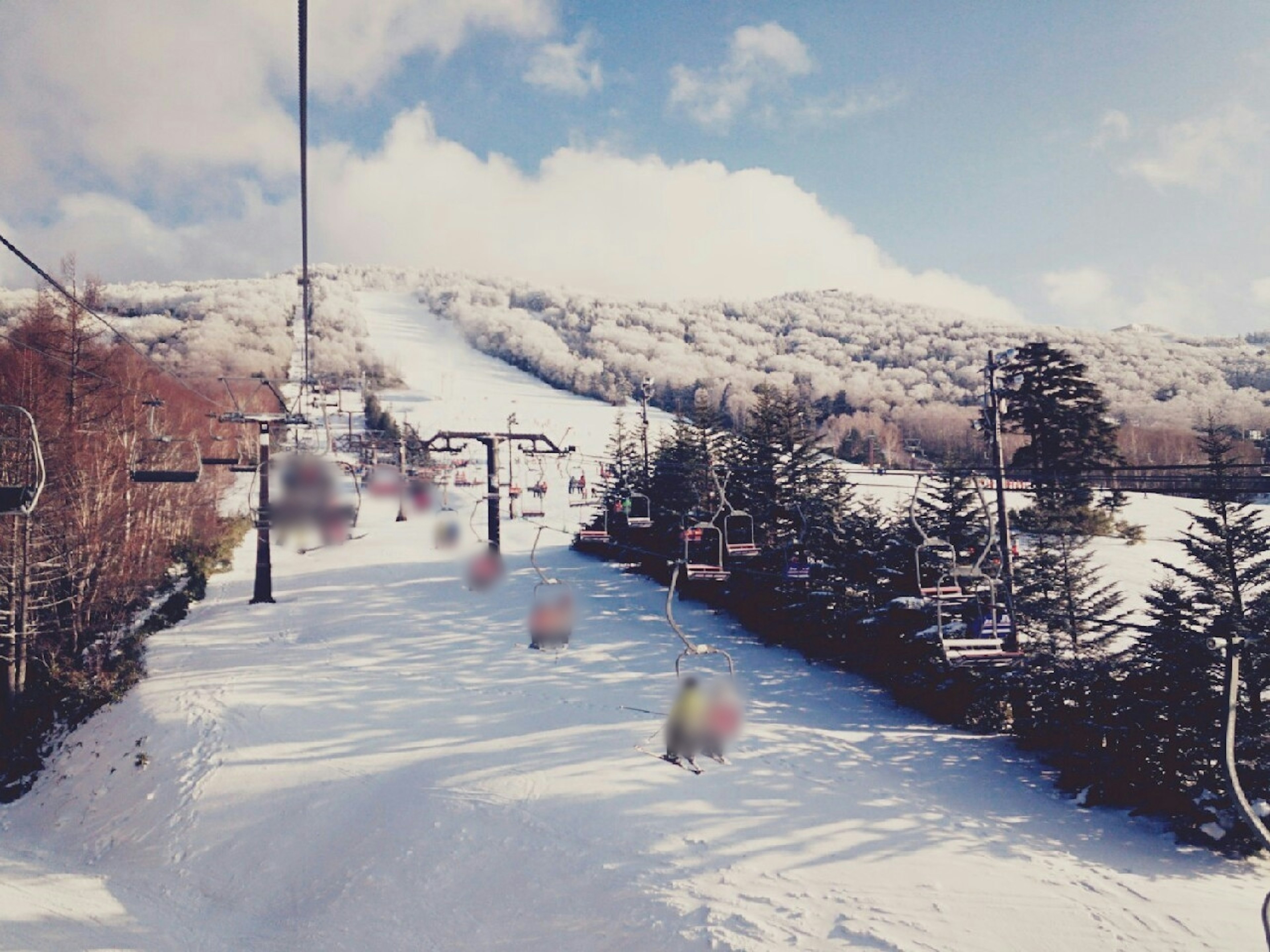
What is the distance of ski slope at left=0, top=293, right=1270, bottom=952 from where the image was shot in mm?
10352

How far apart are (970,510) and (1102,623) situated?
12.6 feet

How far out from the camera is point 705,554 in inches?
903

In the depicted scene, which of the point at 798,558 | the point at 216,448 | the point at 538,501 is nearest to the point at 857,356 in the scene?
the point at 538,501

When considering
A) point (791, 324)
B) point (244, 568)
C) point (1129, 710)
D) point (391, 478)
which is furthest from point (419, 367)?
point (1129, 710)

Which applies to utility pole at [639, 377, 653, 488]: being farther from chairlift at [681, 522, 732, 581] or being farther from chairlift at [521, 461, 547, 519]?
chairlift at [521, 461, 547, 519]

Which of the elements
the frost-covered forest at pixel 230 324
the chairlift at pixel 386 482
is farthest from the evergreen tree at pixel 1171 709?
the frost-covered forest at pixel 230 324

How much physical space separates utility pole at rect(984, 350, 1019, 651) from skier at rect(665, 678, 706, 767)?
5744 millimetres

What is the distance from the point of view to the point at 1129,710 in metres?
13.2

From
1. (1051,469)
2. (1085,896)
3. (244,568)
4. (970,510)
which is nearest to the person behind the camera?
(1051,469)

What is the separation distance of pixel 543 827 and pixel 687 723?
17.2 ft

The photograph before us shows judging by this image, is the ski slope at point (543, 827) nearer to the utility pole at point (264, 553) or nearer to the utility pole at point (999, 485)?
the utility pole at point (264, 553)

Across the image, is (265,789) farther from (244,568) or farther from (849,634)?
(244,568)

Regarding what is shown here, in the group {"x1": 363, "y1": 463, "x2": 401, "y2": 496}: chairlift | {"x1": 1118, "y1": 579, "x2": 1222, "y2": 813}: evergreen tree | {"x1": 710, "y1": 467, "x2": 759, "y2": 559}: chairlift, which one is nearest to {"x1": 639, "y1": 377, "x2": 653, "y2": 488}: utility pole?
{"x1": 710, "y1": 467, "x2": 759, "y2": 559}: chairlift

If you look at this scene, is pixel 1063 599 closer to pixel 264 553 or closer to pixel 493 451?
pixel 493 451
